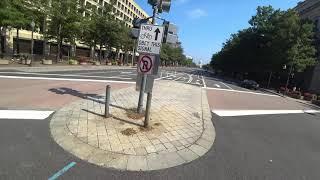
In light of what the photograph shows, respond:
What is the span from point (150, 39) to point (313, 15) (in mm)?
47088

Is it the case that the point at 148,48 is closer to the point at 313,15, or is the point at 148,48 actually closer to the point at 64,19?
the point at 64,19

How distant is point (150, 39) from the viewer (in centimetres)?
740

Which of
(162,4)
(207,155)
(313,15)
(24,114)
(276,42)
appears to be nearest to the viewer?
(207,155)

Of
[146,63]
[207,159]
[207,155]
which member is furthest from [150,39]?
[207,159]

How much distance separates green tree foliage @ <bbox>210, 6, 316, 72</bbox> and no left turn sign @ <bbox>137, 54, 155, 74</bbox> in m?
32.7

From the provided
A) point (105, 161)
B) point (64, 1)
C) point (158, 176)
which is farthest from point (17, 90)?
point (64, 1)

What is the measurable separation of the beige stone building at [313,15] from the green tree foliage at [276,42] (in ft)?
7.72

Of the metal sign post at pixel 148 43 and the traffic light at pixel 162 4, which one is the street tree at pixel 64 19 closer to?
the traffic light at pixel 162 4

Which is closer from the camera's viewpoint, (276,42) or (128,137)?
(128,137)

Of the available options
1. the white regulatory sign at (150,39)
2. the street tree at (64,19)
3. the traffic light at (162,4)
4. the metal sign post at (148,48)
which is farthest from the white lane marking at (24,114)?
the street tree at (64,19)

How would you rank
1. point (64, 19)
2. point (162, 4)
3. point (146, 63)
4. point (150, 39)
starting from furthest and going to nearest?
point (64, 19) < point (162, 4) < point (146, 63) < point (150, 39)

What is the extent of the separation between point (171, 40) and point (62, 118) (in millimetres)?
3709

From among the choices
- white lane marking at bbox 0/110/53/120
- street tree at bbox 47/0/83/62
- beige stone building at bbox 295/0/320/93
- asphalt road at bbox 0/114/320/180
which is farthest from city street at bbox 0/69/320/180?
beige stone building at bbox 295/0/320/93

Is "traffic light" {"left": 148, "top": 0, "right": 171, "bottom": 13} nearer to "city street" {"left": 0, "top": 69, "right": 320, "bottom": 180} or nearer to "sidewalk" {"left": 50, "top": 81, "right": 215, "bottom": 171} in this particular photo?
→ "sidewalk" {"left": 50, "top": 81, "right": 215, "bottom": 171}
